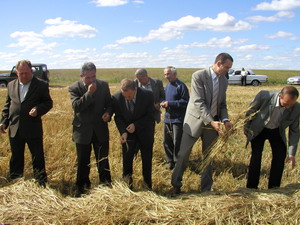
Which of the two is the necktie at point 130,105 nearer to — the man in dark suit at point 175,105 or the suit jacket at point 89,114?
the suit jacket at point 89,114

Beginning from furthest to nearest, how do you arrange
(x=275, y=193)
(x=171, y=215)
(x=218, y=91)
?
(x=218, y=91) → (x=275, y=193) → (x=171, y=215)

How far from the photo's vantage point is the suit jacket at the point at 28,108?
3895mm

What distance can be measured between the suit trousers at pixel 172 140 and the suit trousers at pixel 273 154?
137 cm

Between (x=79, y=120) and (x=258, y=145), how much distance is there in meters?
2.39

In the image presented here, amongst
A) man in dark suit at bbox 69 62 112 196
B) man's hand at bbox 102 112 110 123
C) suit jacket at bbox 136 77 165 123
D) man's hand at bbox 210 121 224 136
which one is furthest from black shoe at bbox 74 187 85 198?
suit jacket at bbox 136 77 165 123

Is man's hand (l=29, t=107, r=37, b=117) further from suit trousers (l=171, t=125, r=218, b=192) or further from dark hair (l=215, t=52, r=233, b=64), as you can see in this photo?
dark hair (l=215, t=52, r=233, b=64)

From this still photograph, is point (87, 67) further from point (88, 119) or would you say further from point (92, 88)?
point (88, 119)

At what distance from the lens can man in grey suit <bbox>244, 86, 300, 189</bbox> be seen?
12.2 feet

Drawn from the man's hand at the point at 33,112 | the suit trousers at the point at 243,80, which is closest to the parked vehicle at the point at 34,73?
the suit trousers at the point at 243,80

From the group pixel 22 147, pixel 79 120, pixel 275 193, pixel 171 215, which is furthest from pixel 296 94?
pixel 22 147

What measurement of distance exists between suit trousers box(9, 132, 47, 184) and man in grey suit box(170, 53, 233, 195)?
1.85 metres

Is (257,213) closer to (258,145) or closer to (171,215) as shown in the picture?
(171,215)

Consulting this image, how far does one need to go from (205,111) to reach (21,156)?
258cm

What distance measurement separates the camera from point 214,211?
9.53 feet
